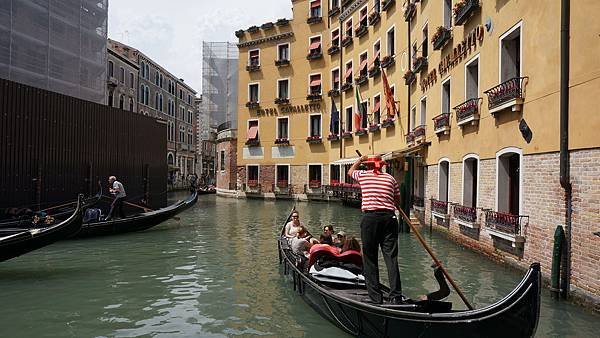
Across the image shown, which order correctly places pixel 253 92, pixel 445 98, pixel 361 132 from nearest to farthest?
pixel 445 98, pixel 361 132, pixel 253 92

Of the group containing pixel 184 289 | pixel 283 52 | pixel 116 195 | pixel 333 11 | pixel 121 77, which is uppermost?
pixel 333 11

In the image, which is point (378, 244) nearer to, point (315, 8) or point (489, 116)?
point (489, 116)

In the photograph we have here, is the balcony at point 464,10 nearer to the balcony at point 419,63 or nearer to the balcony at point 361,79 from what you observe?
the balcony at point 419,63

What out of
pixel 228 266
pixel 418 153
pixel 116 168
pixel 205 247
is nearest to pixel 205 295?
pixel 228 266

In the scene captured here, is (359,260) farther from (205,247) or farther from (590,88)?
(205,247)

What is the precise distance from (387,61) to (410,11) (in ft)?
8.45

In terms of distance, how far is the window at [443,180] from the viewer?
32.7ft

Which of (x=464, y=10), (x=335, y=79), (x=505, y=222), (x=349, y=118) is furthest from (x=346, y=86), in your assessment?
(x=505, y=222)

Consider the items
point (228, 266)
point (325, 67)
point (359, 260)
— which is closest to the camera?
point (359, 260)

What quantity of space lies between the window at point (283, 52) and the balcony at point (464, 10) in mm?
15330

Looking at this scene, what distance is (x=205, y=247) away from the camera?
9.31 metres

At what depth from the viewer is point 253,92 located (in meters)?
24.6

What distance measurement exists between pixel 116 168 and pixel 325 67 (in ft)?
39.3

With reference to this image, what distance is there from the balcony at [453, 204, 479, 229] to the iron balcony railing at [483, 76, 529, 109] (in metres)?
1.70
